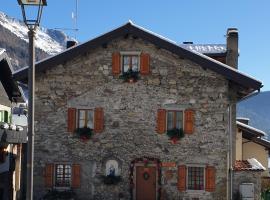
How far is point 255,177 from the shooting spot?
21156 millimetres

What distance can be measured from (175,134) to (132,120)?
1902 mm

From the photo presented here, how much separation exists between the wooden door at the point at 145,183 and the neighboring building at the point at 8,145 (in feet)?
17.6

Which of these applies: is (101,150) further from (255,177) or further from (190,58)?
(255,177)

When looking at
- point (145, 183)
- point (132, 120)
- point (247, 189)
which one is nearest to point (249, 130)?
point (247, 189)

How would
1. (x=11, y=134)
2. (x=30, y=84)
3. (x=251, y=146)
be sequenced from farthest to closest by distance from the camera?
(x=251, y=146)
(x=11, y=134)
(x=30, y=84)

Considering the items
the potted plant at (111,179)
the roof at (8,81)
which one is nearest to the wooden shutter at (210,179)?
the potted plant at (111,179)

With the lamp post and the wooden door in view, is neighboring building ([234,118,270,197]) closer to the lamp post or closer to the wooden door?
the wooden door

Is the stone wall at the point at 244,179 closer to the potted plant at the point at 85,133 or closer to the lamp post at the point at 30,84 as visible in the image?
the potted plant at the point at 85,133

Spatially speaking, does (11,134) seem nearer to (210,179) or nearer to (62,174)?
(62,174)

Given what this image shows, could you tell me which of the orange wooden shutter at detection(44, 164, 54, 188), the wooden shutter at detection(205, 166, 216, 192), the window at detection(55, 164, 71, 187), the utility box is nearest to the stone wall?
the utility box

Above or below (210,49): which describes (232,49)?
below

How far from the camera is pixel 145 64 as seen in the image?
68.1 feet

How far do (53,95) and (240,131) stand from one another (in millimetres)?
13728

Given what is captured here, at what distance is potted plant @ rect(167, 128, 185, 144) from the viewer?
20.5m
